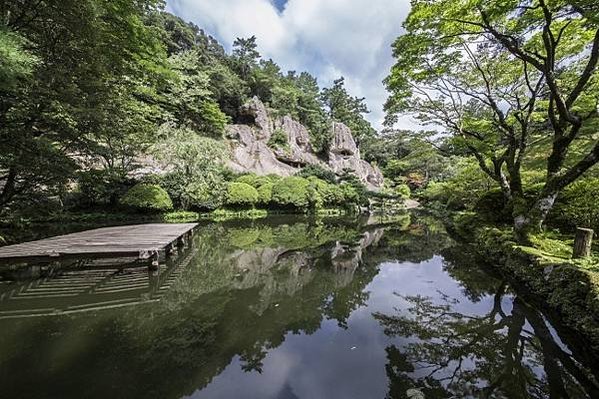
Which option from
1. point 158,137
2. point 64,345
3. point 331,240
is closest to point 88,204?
point 158,137

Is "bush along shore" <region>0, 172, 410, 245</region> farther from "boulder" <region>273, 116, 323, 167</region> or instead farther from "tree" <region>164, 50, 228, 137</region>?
"tree" <region>164, 50, 228, 137</region>

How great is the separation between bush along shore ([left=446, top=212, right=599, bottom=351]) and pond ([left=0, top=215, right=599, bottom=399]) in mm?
255

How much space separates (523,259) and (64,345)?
24.7 ft

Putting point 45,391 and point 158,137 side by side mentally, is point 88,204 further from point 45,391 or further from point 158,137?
point 45,391

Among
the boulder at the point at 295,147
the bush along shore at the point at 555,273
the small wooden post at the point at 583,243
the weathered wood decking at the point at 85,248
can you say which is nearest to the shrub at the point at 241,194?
the boulder at the point at 295,147

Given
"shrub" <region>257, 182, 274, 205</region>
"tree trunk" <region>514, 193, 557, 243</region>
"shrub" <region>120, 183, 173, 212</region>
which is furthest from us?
"shrub" <region>257, 182, 274, 205</region>

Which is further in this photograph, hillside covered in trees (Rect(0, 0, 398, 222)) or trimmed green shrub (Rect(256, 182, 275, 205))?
trimmed green shrub (Rect(256, 182, 275, 205))

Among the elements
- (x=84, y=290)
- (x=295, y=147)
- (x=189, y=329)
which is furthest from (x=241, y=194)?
(x=189, y=329)

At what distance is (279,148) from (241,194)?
38.7 ft

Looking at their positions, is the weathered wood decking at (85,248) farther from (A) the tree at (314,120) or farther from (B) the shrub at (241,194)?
(A) the tree at (314,120)

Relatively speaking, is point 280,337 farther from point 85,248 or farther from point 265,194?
point 265,194

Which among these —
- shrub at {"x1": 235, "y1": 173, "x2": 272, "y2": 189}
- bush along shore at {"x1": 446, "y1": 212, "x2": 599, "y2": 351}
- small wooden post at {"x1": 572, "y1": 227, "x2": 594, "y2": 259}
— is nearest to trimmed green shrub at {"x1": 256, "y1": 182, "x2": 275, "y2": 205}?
shrub at {"x1": 235, "y1": 173, "x2": 272, "y2": 189}

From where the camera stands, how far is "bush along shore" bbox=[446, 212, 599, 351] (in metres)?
3.67

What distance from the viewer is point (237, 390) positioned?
2.73 m
